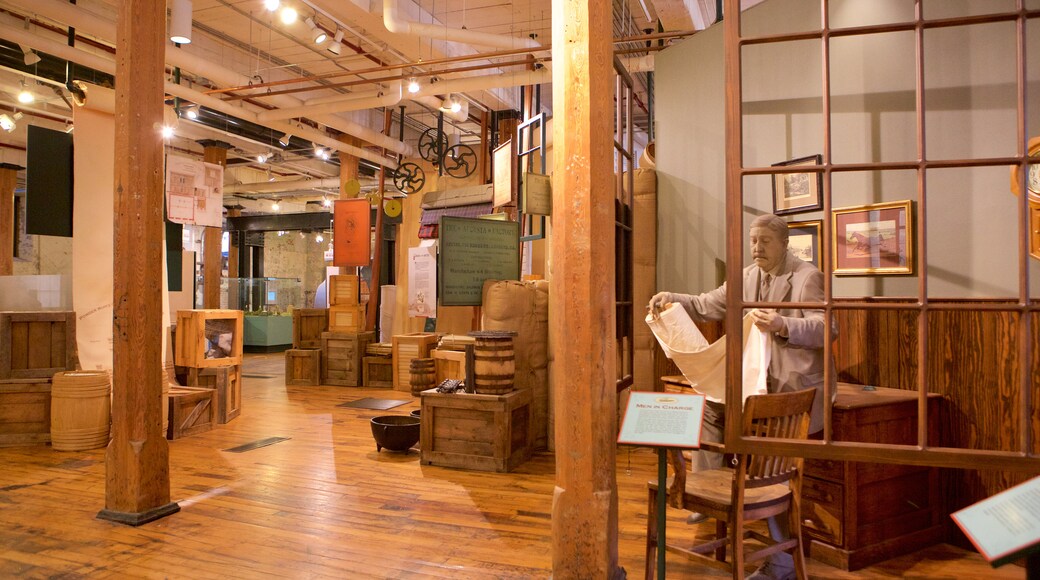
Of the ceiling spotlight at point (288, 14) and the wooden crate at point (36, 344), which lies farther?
the ceiling spotlight at point (288, 14)

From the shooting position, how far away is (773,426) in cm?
239

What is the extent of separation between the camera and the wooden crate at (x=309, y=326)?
9.94 meters

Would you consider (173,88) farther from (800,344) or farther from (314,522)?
(800,344)

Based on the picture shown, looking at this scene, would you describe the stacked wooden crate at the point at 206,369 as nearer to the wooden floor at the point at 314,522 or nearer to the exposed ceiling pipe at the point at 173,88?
the wooden floor at the point at 314,522

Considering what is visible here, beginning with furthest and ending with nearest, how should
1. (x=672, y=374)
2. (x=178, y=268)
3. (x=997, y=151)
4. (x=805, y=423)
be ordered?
(x=178, y=268)
(x=672, y=374)
(x=997, y=151)
(x=805, y=423)

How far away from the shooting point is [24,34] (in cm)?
644

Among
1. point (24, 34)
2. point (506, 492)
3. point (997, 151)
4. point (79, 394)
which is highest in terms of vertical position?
point (24, 34)

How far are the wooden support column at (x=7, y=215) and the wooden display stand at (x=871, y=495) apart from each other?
564 inches

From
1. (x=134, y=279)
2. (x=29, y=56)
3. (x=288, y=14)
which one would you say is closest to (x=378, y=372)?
(x=288, y=14)

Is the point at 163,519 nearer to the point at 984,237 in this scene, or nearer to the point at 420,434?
the point at 420,434

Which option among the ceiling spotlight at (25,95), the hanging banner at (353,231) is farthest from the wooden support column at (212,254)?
the ceiling spotlight at (25,95)

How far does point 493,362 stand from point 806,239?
233 centimetres

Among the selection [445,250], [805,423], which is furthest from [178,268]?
[805,423]

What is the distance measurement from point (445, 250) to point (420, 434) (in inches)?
59.8
